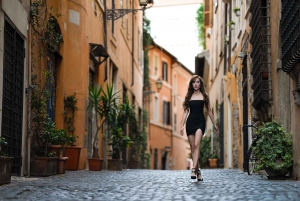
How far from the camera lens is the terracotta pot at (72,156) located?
15469mm

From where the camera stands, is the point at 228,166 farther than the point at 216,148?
No

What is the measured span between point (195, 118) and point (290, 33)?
2034 millimetres

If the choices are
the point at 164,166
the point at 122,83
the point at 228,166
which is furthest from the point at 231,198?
the point at 164,166

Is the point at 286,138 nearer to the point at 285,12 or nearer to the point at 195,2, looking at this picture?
the point at 285,12

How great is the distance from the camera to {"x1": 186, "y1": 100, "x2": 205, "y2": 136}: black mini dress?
431 inches

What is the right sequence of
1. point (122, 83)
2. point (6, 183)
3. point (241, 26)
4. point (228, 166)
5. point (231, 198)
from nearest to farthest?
point (231, 198)
point (6, 183)
point (241, 26)
point (228, 166)
point (122, 83)

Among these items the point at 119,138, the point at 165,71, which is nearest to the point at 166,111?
the point at 165,71

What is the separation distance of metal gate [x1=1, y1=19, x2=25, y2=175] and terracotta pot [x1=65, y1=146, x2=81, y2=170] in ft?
11.9

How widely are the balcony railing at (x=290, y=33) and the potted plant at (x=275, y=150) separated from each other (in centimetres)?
106

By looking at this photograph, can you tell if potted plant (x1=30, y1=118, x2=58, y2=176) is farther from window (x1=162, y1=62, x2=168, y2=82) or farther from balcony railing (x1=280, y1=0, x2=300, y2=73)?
window (x1=162, y1=62, x2=168, y2=82)

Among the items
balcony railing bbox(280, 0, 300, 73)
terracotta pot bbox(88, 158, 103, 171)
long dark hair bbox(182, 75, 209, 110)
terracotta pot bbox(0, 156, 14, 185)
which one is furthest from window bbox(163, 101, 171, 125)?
terracotta pot bbox(0, 156, 14, 185)

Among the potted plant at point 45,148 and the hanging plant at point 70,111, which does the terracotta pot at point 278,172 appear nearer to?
the potted plant at point 45,148

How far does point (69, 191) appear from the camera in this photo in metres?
8.42

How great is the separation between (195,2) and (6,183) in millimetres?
34231
